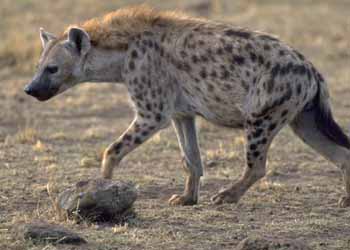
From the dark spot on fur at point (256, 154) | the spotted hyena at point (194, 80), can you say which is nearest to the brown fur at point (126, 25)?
the spotted hyena at point (194, 80)

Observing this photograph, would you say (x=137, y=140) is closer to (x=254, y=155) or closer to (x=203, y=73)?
(x=203, y=73)

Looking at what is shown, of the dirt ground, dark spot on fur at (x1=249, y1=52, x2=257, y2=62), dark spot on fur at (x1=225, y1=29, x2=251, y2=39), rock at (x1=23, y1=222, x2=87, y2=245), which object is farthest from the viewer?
dark spot on fur at (x1=225, y1=29, x2=251, y2=39)

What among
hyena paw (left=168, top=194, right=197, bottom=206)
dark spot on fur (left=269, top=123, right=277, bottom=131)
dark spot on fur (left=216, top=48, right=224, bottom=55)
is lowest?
hyena paw (left=168, top=194, right=197, bottom=206)

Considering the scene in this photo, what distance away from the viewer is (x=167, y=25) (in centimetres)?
645

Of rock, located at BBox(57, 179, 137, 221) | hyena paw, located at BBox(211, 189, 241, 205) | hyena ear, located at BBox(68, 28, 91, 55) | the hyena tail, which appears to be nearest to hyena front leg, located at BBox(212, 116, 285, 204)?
hyena paw, located at BBox(211, 189, 241, 205)

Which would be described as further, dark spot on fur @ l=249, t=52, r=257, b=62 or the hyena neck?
the hyena neck

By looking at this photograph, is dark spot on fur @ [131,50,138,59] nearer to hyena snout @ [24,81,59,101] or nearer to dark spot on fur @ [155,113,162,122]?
dark spot on fur @ [155,113,162,122]

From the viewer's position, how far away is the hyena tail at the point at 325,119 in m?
6.08

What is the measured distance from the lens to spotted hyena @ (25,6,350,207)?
600cm

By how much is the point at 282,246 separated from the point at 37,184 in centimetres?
225

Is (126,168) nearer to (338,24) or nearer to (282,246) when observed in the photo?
(282,246)

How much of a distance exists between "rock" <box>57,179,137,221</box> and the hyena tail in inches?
48.4

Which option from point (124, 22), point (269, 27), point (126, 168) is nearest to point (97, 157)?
point (126, 168)

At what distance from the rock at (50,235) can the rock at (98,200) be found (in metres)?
0.40
